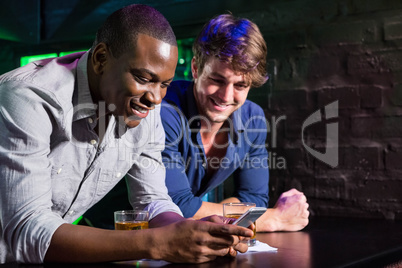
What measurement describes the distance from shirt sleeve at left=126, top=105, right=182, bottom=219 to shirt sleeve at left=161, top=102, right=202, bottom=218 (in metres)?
0.32

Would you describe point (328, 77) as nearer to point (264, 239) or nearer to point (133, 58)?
point (264, 239)

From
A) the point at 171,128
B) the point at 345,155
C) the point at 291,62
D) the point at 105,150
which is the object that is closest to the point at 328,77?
the point at 291,62

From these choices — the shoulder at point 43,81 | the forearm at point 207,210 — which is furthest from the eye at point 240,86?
the shoulder at point 43,81

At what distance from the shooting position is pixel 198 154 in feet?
6.95

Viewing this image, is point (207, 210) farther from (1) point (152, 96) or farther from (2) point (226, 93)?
(1) point (152, 96)

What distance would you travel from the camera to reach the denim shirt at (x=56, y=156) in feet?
3.74

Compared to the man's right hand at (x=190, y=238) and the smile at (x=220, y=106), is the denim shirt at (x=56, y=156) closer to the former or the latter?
the man's right hand at (x=190, y=238)

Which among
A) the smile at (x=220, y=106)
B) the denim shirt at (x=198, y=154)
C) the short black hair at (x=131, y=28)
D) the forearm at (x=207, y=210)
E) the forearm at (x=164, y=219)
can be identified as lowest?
the forearm at (x=207, y=210)

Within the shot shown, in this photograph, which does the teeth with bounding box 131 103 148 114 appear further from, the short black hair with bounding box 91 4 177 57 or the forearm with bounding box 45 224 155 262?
the forearm with bounding box 45 224 155 262

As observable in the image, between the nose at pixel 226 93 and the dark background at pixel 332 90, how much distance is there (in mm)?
693

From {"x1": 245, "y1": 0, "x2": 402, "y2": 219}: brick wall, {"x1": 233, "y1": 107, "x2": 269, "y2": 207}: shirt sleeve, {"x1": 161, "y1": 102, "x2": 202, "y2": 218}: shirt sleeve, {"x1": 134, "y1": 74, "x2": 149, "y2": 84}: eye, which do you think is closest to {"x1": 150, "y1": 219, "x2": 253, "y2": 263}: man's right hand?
{"x1": 134, "y1": 74, "x2": 149, "y2": 84}: eye

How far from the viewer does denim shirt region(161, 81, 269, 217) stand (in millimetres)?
1954

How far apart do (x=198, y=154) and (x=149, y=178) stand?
56 cm

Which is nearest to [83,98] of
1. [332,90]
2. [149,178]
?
[149,178]
